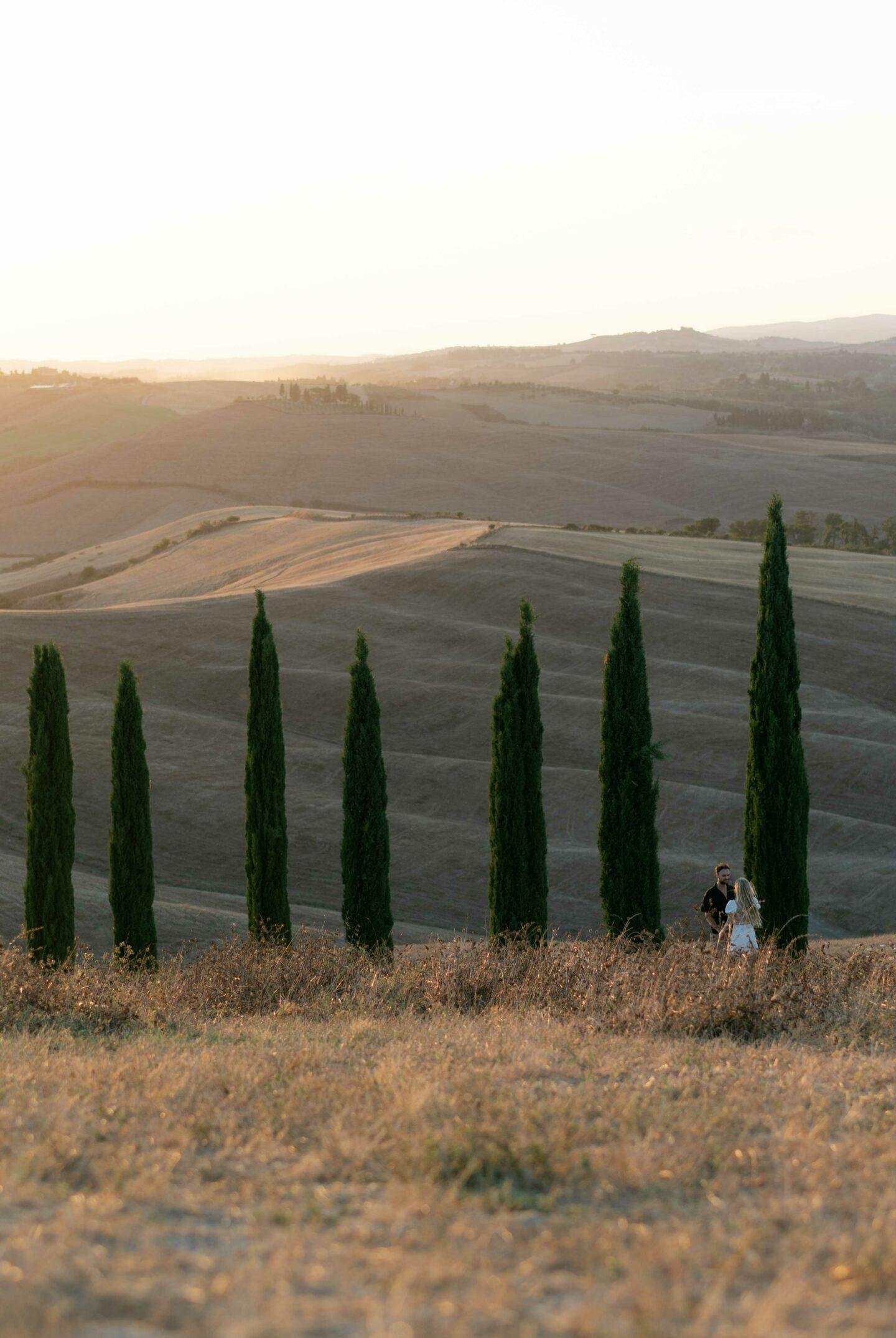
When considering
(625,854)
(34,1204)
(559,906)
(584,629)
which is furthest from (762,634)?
(584,629)

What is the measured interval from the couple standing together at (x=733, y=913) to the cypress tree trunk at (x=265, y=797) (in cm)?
969

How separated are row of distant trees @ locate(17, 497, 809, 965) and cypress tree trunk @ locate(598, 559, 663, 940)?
1.1 inches

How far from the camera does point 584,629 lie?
57219mm

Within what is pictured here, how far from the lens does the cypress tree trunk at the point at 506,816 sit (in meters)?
25.5

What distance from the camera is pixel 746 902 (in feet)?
55.0

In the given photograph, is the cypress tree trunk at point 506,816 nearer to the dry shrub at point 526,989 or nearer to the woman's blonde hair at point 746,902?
the dry shrub at point 526,989

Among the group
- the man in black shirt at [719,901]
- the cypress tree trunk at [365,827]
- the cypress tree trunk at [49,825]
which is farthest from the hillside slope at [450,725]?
the man in black shirt at [719,901]

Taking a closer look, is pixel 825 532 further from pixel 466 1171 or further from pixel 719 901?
pixel 466 1171

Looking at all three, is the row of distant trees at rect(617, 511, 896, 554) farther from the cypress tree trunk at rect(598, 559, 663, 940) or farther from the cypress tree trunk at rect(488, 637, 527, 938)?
the cypress tree trunk at rect(598, 559, 663, 940)

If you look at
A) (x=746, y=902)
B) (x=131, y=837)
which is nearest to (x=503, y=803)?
(x=131, y=837)

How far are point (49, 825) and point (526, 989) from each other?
1297 cm

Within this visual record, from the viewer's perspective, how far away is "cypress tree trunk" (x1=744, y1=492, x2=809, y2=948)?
2375 cm

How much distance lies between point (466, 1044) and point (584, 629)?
4624 centimetres

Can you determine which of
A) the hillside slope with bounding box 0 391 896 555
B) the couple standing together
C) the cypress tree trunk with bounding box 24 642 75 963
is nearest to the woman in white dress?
the couple standing together
